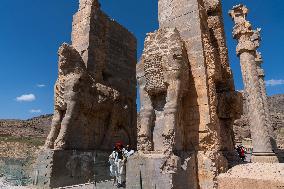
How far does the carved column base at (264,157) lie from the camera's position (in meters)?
6.78

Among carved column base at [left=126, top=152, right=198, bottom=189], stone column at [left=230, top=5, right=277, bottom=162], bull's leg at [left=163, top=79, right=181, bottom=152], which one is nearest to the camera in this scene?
carved column base at [left=126, top=152, right=198, bottom=189]

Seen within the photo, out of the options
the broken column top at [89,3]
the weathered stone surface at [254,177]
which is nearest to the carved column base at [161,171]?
the weathered stone surface at [254,177]

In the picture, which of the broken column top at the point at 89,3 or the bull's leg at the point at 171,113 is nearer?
the bull's leg at the point at 171,113

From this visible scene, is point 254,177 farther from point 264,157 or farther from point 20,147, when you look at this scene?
point 20,147

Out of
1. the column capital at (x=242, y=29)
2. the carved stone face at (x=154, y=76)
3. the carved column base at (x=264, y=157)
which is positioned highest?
the column capital at (x=242, y=29)

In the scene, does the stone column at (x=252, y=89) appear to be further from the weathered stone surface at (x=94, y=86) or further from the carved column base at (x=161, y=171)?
the weathered stone surface at (x=94, y=86)

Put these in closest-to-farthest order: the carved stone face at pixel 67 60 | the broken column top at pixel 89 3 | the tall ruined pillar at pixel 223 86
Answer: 1. the tall ruined pillar at pixel 223 86
2. the carved stone face at pixel 67 60
3. the broken column top at pixel 89 3

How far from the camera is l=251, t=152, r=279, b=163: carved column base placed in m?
6.78

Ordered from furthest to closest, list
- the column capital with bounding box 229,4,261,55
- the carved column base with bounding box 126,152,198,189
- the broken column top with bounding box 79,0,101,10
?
the broken column top with bounding box 79,0,101,10 < the column capital with bounding box 229,4,261,55 < the carved column base with bounding box 126,152,198,189

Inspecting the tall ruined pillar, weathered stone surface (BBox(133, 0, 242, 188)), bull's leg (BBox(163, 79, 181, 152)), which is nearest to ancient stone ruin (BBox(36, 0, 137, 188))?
weathered stone surface (BBox(133, 0, 242, 188))

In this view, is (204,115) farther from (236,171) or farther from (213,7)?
(213,7)

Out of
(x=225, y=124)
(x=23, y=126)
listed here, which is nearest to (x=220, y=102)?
(x=225, y=124)

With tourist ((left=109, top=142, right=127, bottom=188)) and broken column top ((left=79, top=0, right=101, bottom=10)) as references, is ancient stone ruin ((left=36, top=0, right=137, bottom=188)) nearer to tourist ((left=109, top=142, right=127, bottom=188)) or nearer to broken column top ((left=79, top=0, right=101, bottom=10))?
broken column top ((left=79, top=0, right=101, bottom=10))

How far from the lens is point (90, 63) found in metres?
8.56
